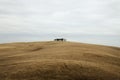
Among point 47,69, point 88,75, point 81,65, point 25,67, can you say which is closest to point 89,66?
point 81,65

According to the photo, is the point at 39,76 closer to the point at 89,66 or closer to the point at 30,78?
the point at 30,78

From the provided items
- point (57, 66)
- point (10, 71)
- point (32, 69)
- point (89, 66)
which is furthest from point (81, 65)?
point (10, 71)

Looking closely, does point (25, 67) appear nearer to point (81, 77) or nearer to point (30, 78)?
point (30, 78)

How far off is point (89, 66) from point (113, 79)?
4.37m

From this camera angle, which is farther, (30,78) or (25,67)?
(25,67)

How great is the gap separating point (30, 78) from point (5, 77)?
313cm

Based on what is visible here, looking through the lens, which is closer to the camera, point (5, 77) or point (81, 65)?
point (5, 77)

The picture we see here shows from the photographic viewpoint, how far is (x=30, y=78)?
93.0 feet

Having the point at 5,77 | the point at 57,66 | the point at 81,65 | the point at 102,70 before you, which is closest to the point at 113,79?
the point at 102,70

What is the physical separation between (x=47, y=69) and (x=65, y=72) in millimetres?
2497

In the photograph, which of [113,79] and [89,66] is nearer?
[113,79]

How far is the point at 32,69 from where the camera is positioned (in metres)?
31.4

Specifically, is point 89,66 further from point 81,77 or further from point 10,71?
point 10,71

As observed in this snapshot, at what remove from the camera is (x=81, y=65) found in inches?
1294
